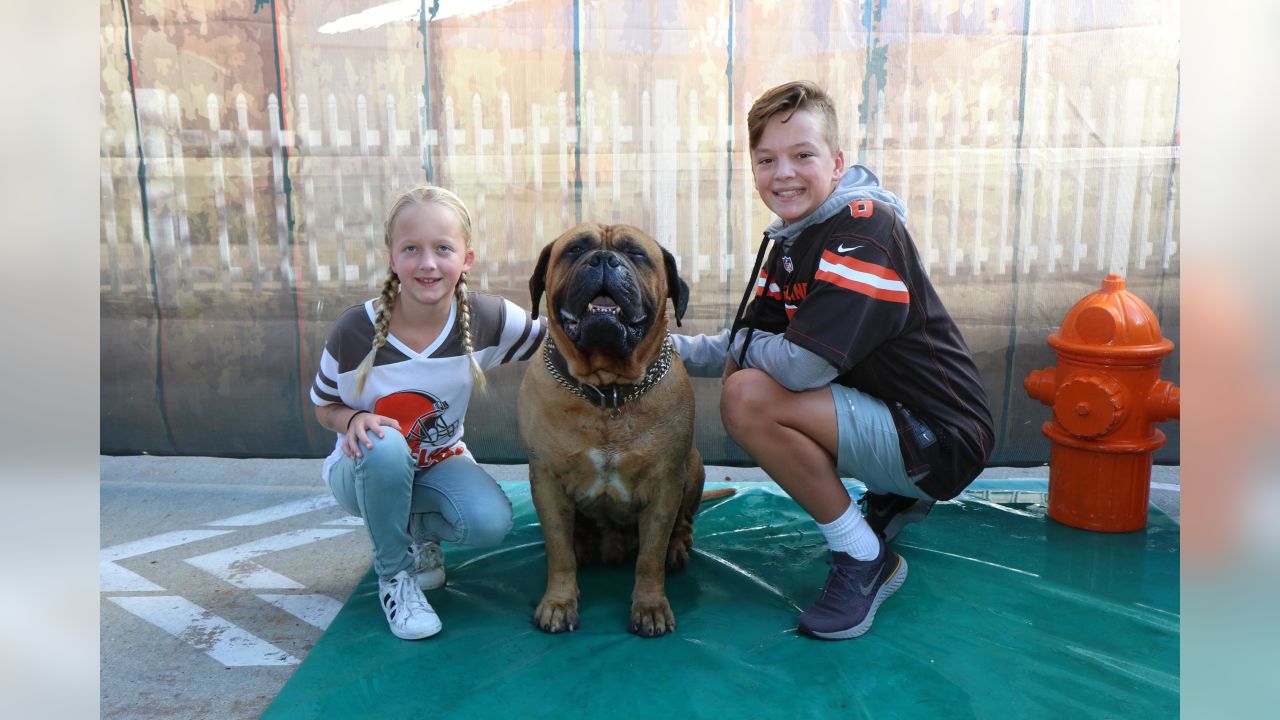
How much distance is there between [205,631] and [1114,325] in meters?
2.94

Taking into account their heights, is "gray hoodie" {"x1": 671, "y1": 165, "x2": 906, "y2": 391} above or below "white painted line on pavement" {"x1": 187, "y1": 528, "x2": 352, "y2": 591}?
above

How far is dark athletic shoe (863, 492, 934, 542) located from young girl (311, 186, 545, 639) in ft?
3.81

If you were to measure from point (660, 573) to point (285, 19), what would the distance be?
259 cm

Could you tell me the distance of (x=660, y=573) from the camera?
2387 mm

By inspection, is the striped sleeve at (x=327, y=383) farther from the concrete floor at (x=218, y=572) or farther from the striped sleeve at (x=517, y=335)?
the concrete floor at (x=218, y=572)

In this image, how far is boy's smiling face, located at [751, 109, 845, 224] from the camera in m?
2.39

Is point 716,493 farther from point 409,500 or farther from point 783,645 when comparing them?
point 409,500

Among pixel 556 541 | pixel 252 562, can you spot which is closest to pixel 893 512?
pixel 556 541

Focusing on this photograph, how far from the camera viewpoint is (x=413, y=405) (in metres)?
2.49

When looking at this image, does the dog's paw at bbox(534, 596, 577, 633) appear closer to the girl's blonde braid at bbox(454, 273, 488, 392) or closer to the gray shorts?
the girl's blonde braid at bbox(454, 273, 488, 392)

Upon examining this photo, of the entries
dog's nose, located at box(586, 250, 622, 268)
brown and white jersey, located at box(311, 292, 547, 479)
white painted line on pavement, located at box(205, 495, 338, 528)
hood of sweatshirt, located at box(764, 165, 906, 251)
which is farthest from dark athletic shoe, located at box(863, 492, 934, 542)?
white painted line on pavement, located at box(205, 495, 338, 528)

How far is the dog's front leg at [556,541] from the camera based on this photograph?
2381 mm

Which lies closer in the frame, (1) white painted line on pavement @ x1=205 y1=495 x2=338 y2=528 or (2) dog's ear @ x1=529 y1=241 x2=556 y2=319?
(2) dog's ear @ x1=529 y1=241 x2=556 y2=319

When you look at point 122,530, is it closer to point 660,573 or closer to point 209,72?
point 209,72
